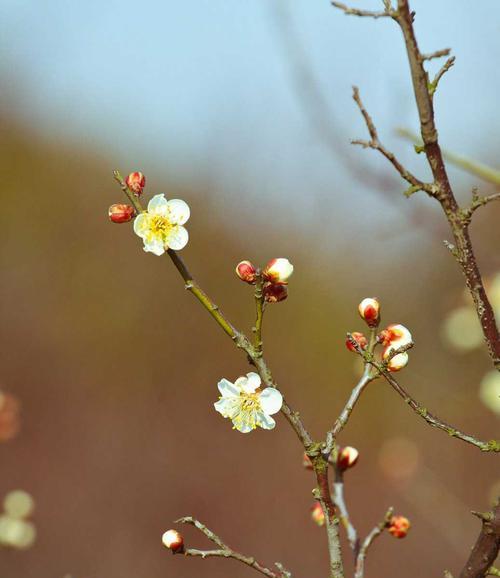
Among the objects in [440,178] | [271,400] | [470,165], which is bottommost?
[271,400]

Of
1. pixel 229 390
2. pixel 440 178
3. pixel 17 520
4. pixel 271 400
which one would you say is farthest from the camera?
pixel 17 520

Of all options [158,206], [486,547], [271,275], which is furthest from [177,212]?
[486,547]

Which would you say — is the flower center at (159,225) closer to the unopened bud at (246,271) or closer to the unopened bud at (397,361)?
the unopened bud at (246,271)

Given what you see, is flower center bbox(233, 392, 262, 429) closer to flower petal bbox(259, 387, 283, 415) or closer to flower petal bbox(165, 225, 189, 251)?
flower petal bbox(259, 387, 283, 415)

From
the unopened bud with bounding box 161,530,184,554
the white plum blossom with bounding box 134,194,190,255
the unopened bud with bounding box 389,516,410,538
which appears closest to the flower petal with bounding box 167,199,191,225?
the white plum blossom with bounding box 134,194,190,255

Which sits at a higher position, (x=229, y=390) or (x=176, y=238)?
(x=176, y=238)

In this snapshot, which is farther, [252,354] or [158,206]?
[158,206]

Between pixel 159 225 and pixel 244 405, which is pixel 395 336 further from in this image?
pixel 159 225

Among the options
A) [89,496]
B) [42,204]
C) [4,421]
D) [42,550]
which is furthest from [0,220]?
[4,421]
